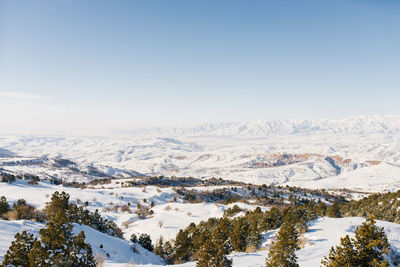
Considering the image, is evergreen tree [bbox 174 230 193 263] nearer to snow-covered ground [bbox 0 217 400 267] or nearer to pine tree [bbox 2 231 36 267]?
snow-covered ground [bbox 0 217 400 267]

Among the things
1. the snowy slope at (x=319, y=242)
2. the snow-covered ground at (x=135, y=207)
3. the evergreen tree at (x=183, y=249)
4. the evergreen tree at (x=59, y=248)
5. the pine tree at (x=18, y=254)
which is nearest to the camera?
the pine tree at (x=18, y=254)

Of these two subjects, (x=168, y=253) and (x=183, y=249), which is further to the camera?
(x=168, y=253)

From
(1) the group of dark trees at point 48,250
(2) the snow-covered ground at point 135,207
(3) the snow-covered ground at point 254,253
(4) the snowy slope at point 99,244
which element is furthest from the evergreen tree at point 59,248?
(2) the snow-covered ground at point 135,207

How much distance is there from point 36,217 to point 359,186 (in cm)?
22038

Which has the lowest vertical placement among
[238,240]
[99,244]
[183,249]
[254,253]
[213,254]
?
[183,249]

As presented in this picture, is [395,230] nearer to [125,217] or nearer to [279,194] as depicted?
[125,217]

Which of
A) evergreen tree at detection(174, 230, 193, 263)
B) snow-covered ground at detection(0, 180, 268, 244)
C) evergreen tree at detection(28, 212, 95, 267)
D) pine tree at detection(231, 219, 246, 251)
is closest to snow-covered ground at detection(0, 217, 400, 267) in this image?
evergreen tree at detection(174, 230, 193, 263)

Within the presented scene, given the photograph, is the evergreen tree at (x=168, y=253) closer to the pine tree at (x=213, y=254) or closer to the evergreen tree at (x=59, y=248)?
the pine tree at (x=213, y=254)

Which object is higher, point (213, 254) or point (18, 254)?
point (18, 254)

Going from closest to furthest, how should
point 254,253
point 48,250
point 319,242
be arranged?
point 48,250
point 254,253
point 319,242

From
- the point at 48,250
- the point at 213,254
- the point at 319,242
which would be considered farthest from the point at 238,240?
the point at 48,250

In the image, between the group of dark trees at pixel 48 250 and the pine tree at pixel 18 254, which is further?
the pine tree at pixel 18 254

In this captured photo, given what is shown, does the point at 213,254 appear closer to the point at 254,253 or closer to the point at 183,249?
the point at 254,253

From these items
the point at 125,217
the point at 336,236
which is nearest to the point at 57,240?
the point at 336,236
